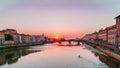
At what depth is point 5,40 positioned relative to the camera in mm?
120312

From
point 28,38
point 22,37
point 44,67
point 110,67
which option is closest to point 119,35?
point 110,67

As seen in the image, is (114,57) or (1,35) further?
(1,35)

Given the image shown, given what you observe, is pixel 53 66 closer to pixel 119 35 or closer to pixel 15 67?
pixel 15 67

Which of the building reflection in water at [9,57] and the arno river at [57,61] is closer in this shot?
the arno river at [57,61]

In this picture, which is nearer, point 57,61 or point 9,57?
point 57,61

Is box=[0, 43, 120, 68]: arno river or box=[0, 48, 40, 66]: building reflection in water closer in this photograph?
box=[0, 43, 120, 68]: arno river

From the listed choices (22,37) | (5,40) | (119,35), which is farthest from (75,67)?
(22,37)

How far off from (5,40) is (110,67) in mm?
91433

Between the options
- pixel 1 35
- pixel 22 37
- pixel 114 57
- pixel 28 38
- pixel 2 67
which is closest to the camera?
pixel 2 67

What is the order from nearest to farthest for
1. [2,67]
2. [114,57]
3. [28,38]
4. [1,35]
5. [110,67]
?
[110,67] < [2,67] < [114,57] < [1,35] < [28,38]

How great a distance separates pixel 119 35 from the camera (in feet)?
207

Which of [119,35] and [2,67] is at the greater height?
[119,35]

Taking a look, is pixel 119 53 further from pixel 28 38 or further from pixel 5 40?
pixel 28 38

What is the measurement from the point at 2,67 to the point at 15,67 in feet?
8.34
